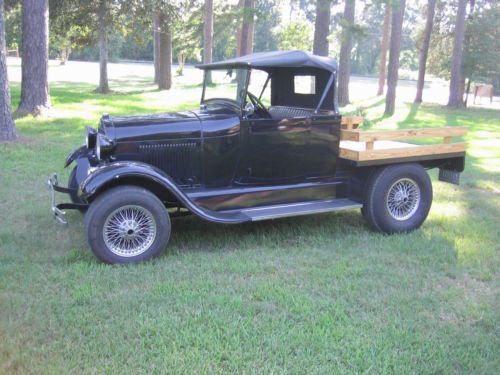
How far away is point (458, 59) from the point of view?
69.6 ft

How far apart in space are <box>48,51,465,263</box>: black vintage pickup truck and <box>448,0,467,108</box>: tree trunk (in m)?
16.7

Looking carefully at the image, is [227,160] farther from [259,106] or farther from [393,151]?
[393,151]

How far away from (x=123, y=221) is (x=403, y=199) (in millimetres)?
3024

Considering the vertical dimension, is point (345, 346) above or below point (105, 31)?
below

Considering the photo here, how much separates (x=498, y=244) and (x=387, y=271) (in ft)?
5.32

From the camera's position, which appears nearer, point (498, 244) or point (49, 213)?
point (498, 244)

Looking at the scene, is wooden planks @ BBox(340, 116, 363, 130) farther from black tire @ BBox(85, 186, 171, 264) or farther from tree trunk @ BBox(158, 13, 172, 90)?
tree trunk @ BBox(158, 13, 172, 90)

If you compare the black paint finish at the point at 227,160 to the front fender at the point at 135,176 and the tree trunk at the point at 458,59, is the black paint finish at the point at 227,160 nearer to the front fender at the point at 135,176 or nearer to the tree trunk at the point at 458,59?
the front fender at the point at 135,176

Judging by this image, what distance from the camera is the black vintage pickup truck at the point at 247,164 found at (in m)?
4.47

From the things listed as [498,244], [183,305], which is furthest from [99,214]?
[498,244]

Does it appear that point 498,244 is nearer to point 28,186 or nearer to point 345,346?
point 345,346

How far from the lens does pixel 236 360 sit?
3023mm

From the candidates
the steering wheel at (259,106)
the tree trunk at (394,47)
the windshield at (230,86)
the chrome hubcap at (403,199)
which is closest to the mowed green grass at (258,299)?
the chrome hubcap at (403,199)

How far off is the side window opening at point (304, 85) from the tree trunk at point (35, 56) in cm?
751
